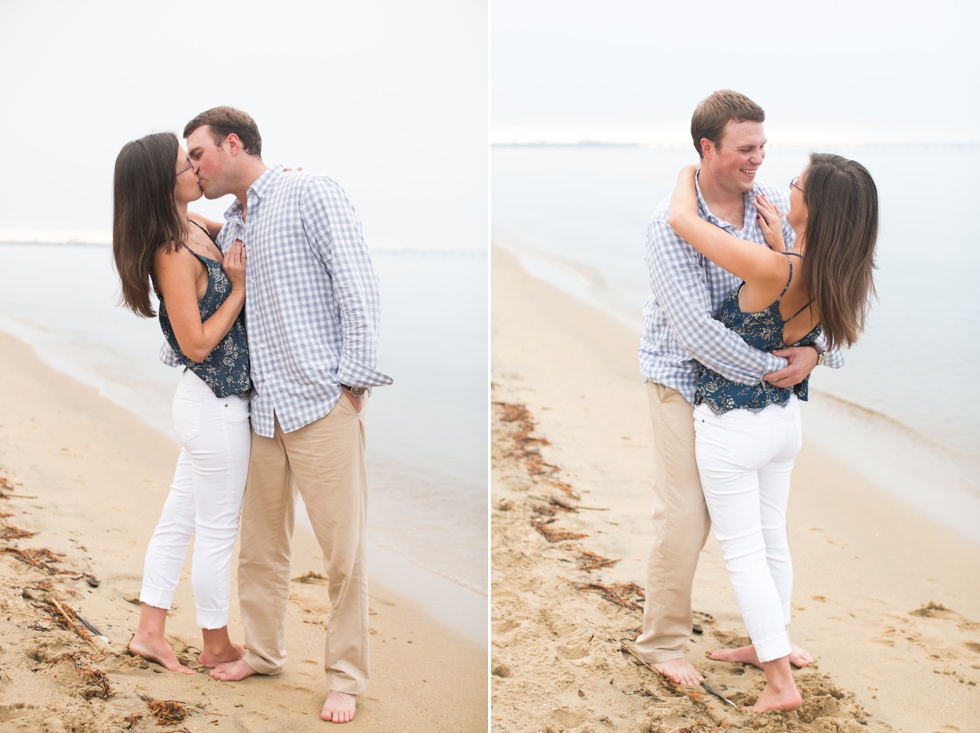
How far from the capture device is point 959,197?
9484 mm

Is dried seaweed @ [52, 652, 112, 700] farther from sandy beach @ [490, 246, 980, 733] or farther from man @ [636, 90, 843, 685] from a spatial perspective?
man @ [636, 90, 843, 685]

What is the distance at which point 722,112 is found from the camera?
2506mm

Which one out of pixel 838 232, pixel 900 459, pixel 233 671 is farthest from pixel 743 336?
pixel 900 459

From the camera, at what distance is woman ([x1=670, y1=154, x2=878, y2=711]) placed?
2.37 metres

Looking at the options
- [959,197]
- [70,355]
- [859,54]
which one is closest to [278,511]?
[70,355]

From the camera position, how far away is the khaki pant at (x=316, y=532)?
2.55 m

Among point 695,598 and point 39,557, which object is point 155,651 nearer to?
point 39,557

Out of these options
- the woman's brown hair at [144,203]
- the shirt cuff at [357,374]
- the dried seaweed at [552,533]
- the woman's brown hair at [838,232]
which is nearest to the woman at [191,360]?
the woman's brown hair at [144,203]

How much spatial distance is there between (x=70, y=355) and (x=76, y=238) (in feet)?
4.16

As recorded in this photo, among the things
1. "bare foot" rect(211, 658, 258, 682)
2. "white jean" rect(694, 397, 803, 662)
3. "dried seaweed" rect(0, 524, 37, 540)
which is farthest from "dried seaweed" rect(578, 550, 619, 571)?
"dried seaweed" rect(0, 524, 37, 540)

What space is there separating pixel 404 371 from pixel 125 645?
9.78 feet

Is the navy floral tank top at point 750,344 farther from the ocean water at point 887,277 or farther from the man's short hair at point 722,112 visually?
the ocean water at point 887,277

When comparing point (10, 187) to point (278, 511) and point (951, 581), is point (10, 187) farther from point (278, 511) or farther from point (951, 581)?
point (951, 581)

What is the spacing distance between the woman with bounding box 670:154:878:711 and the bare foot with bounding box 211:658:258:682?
1.33 metres
